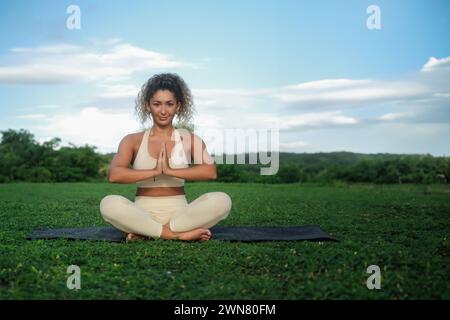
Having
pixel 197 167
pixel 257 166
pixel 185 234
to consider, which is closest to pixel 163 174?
pixel 197 167

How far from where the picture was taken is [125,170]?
5.41 metres

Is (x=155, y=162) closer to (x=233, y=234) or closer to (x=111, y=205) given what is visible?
(x=111, y=205)

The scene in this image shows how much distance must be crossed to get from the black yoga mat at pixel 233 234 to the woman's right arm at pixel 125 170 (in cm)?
69

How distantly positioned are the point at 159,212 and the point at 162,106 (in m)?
1.17

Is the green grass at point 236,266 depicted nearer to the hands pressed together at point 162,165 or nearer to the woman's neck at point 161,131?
the hands pressed together at point 162,165

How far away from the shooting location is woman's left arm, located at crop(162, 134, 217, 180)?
533 centimetres

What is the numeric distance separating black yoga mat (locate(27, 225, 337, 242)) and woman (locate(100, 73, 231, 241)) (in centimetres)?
28

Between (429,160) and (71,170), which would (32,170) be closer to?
(71,170)

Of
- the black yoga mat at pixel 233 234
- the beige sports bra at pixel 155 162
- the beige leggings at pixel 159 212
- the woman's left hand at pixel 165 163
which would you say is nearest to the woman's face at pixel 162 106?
the beige sports bra at pixel 155 162

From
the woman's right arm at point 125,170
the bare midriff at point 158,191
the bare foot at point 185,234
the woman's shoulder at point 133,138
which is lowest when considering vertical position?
the bare foot at point 185,234

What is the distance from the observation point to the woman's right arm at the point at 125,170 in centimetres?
532

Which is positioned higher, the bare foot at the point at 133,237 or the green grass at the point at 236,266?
the bare foot at the point at 133,237

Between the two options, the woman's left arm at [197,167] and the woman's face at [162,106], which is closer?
the woman's left arm at [197,167]
